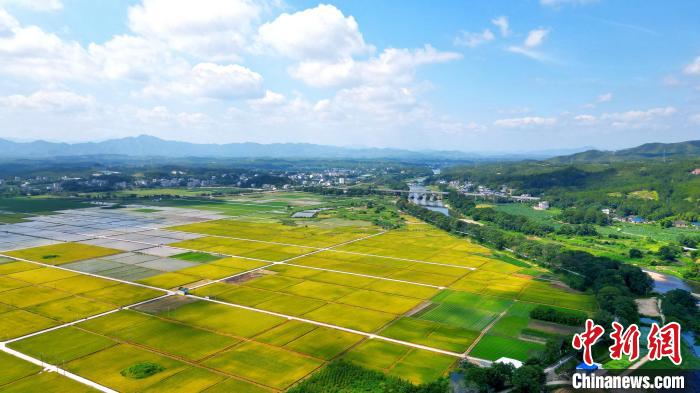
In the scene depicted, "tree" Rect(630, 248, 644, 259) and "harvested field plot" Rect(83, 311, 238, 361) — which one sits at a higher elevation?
"harvested field plot" Rect(83, 311, 238, 361)

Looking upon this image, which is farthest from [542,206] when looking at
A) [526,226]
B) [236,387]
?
[236,387]

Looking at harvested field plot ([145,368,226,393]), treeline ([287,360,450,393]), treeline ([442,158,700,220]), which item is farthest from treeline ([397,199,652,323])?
treeline ([442,158,700,220])

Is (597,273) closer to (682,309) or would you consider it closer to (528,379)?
(682,309)

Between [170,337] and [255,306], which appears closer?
[170,337]

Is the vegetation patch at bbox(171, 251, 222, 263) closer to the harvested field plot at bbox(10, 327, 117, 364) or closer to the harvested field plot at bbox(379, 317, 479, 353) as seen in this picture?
the harvested field plot at bbox(10, 327, 117, 364)

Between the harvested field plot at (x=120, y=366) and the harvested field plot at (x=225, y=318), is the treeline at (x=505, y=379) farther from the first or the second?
the harvested field plot at (x=120, y=366)

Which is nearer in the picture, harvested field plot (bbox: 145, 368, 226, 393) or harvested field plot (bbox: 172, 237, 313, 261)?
harvested field plot (bbox: 145, 368, 226, 393)

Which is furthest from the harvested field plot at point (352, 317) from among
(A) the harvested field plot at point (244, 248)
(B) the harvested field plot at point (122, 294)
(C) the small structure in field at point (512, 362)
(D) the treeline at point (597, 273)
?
(A) the harvested field plot at point (244, 248)
